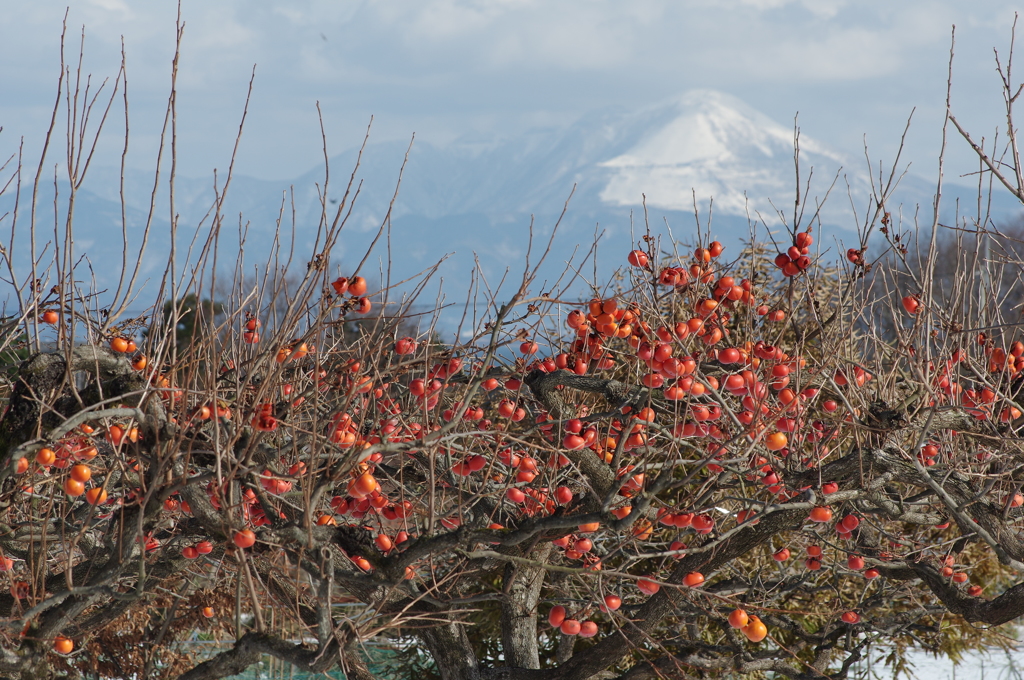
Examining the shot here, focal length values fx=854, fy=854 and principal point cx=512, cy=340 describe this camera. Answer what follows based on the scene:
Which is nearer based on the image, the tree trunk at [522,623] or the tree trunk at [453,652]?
the tree trunk at [453,652]

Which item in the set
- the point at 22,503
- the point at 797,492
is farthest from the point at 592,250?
the point at 22,503

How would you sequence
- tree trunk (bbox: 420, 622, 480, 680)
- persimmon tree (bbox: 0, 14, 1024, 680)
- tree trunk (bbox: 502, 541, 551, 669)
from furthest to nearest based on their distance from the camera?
tree trunk (bbox: 502, 541, 551, 669), tree trunk (bbox: 420, 622, 480, 680), persimmon tree (bbox: 0, 14, 1024, 680)

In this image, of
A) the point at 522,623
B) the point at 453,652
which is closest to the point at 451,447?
the point at 453,652

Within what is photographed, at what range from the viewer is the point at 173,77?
308cm

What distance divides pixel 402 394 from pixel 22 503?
187 centimetres

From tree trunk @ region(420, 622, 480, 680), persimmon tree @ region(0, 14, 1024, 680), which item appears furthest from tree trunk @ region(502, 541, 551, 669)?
tree trunk @ region(420, 622, 480, 680)

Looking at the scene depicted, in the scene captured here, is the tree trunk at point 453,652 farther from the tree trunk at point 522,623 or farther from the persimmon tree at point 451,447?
the tree trunk at point 522,623

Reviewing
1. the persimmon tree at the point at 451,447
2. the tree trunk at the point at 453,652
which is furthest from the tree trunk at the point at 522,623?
the tree trunk at the point at 453,652

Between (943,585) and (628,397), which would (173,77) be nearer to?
(628,397)

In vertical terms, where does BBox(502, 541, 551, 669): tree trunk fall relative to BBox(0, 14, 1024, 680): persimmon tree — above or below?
below

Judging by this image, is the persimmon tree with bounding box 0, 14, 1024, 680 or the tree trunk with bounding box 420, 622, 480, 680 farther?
the tree trunk with bounding box 420, 622, 480, 680

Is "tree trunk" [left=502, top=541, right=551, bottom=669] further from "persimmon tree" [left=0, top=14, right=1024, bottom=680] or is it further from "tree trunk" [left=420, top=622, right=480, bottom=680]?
"tree trunk" [left=420, top=622, right=480, bottom=680]

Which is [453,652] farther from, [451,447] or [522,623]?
[451,447]

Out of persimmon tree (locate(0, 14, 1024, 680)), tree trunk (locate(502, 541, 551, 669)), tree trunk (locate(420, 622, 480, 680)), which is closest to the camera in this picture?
persimmon tree (locate(0, 14, 1024, 680))
